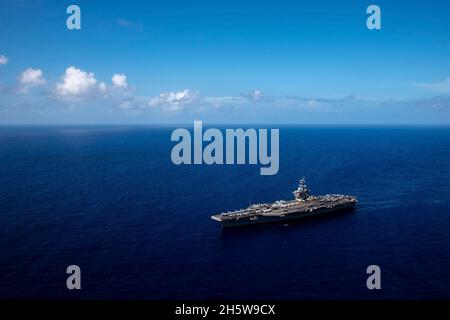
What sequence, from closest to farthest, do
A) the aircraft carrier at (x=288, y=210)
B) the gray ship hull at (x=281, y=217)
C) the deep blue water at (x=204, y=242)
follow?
the deep blue water at (x=204, y=242) → the gray ship hull at (x=281, y=217) → the aircraft carrier at (x=288, y=210)

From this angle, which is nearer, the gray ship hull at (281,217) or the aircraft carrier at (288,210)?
the gray ship hull at (281,217)

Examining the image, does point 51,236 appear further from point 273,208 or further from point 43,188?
point 273,208

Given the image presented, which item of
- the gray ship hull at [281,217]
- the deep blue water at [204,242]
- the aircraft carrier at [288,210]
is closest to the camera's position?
the deep blue water at [204,242]

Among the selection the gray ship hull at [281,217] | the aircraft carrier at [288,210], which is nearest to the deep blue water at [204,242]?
the gray ship hull at [281,217]

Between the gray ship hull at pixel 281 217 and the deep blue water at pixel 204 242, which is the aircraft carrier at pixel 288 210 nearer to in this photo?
the gray ship hull at pixel 281 217

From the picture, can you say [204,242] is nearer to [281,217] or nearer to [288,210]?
[281,217]

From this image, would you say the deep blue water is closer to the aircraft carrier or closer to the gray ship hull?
the gray ship hull
